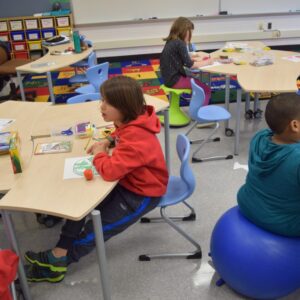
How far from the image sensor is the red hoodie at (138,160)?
174 centimetres

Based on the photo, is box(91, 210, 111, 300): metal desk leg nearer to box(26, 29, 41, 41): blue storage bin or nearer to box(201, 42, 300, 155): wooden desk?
box(201, 42, 300, 155): wooden desk

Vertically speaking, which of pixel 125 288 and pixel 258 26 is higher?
pixel 258 26

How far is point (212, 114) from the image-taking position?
3.30 meters

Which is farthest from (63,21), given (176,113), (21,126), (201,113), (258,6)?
(21,126)

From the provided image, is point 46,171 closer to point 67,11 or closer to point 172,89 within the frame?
point 172,89

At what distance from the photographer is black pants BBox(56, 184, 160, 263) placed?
6.41 feet

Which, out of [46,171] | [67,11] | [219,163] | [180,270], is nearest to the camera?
[46,171]

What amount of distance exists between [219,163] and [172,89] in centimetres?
116

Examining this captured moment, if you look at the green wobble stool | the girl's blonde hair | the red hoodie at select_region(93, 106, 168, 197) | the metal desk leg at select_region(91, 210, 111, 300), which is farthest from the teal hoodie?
the girl's blonde hair

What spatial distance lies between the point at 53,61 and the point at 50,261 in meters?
2.81

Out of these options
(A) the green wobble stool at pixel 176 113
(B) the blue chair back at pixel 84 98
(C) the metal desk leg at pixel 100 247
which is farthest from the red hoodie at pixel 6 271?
(A) the green wobble stool at pixel 176 113

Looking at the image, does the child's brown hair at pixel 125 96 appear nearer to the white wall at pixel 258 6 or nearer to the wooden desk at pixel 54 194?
the wooden desk at pixel 54 194

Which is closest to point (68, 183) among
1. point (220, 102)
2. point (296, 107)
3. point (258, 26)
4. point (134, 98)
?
point (134, 98)

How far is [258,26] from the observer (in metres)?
7.17
